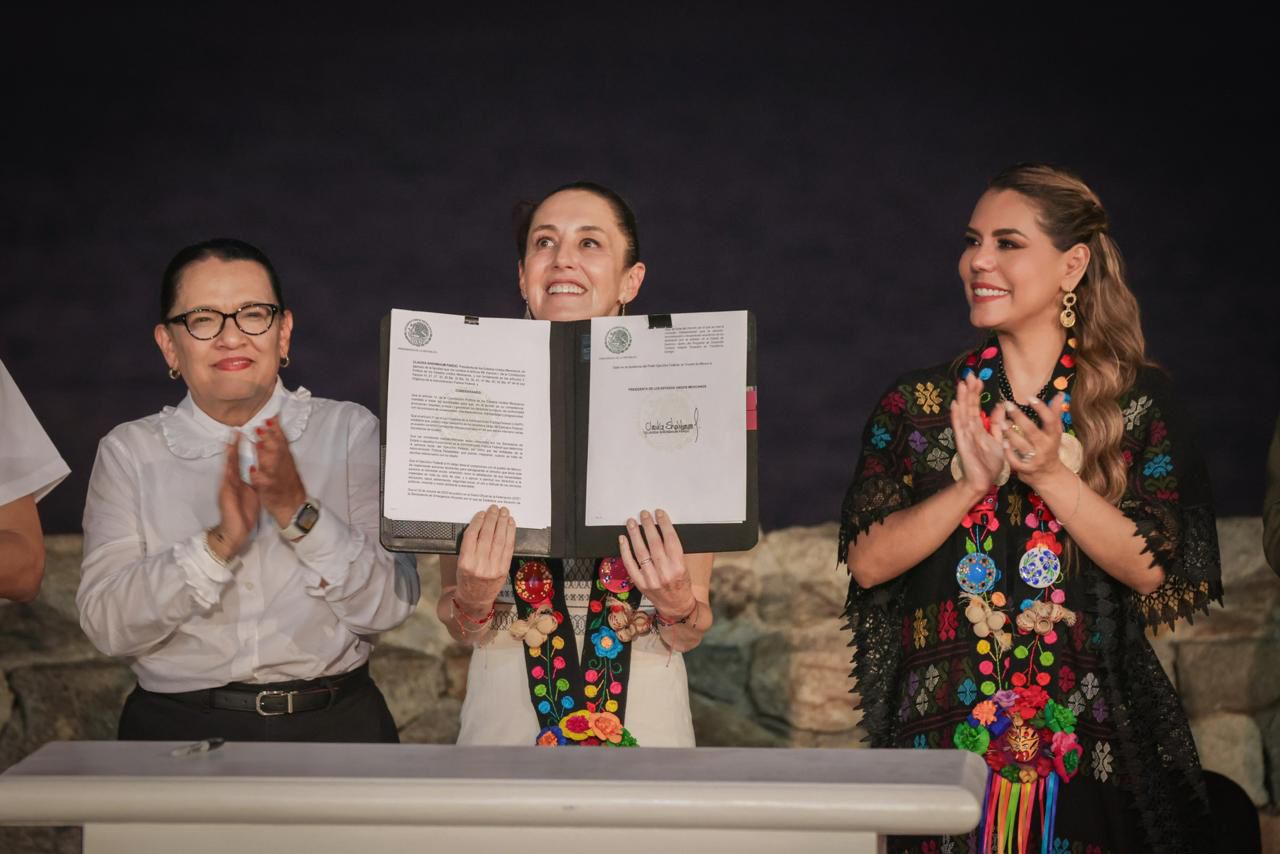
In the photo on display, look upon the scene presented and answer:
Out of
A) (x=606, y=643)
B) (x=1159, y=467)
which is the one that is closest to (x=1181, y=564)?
(x=1159, y=467)

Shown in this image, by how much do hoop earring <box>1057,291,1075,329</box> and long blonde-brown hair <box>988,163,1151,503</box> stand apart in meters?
0.02

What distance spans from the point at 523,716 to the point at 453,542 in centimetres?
36

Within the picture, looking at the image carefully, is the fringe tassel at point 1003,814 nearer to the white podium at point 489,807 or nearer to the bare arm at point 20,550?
the white podium at point 489,807

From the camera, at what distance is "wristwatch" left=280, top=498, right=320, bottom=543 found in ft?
8.62

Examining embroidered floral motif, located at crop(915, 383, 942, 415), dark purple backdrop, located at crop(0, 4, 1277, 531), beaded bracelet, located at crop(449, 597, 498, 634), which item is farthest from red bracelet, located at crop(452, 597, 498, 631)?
dark purple backdrop, located at crop(0, 4, 1277, 531)

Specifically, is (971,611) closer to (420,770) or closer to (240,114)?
(420,770)

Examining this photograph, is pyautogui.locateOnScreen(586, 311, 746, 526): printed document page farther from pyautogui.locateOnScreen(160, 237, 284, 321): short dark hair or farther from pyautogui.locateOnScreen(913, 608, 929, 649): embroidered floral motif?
pyautogui.locateOnScreen(160, 237, 284, 321): short dark hair

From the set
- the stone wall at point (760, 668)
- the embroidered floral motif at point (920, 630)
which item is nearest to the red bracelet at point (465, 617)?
the embroidered floral motif at point (920, 630)

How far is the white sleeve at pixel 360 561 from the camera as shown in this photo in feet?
8.73

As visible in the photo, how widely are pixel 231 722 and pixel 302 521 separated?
0.40 meters

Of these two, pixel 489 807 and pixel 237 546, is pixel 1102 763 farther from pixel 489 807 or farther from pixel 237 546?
pixel 237 546

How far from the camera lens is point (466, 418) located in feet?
7.90

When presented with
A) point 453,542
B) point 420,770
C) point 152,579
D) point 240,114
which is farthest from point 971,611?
point 240,114

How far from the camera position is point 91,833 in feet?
5.43
